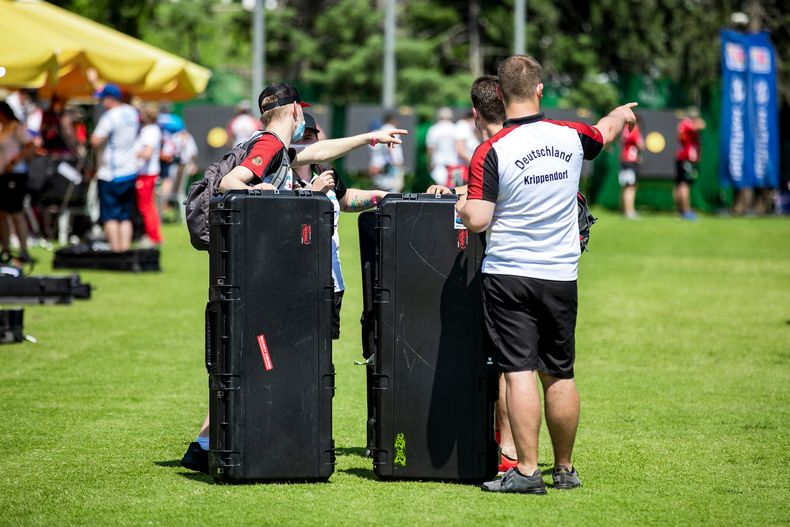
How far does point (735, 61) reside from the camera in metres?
27.2

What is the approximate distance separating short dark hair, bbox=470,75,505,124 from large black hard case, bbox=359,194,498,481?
55cm

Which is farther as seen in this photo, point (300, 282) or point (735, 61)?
point (735, 61)

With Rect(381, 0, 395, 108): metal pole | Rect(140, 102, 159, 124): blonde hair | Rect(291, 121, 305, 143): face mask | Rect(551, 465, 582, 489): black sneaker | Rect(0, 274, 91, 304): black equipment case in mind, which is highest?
Rect(381, 0, 395, 108): metal pole

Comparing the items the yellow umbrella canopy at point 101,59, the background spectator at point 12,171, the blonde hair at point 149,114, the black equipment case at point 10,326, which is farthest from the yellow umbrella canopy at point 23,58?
the blonde hair at point 149,114

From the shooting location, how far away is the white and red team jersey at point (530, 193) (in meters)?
5.42

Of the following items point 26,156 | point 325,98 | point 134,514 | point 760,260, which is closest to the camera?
point 134,514

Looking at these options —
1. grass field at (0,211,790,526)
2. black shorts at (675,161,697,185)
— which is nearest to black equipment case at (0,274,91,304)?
grass field at (0,211,790,526)

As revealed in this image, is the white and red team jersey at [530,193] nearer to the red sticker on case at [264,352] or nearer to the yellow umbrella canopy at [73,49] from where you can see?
the red sticker on case at [264,352]

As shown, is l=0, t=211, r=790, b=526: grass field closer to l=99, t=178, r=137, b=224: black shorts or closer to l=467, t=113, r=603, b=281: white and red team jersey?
l=99, t=178, r=137, b=224: black shorts

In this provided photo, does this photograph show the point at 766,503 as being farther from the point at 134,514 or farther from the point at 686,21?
the point at 686,21

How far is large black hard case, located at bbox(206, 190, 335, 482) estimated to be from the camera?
5.59m

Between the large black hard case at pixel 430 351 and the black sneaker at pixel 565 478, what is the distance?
1.03 ft

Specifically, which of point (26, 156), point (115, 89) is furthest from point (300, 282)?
point (115, 89)

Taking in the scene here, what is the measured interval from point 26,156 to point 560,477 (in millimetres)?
8993
